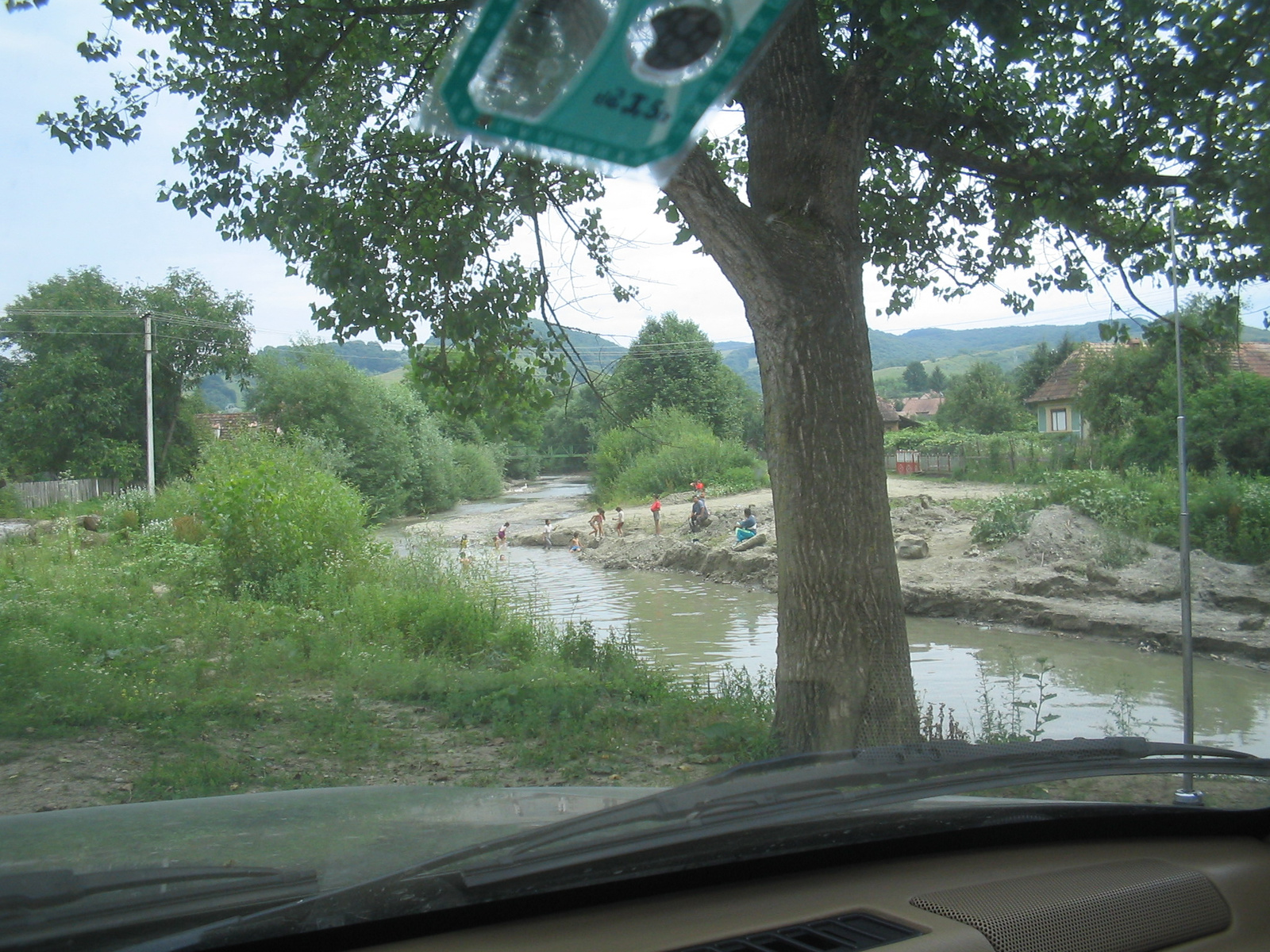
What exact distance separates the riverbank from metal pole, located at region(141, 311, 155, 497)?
9135mm

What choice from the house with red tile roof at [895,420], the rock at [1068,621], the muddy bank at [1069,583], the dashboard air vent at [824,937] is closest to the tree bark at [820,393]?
the dashboard air vent at [824,937]

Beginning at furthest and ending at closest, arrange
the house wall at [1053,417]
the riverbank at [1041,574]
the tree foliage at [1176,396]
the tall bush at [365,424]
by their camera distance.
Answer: the tall bush at [365,424], the house wall at [1053,417], the riverbank at [1041,574], the tree foliage at [1176,396]

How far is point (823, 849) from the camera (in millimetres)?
1922

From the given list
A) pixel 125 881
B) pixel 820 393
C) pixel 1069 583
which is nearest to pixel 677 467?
pixel 1069 583

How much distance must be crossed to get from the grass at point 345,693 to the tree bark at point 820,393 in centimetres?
89

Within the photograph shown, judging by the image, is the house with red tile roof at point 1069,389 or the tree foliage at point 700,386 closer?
the house with red tile roof at point 1069,389

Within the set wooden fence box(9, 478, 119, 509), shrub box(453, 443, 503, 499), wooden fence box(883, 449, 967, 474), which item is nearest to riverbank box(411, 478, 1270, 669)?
wooden fence box(883, 449, 967, 474)

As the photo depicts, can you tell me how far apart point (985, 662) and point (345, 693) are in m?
8.37

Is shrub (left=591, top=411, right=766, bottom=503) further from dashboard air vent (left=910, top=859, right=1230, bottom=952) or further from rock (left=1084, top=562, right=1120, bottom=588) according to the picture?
dashboard air vent (left=910, top=859, right=1230, bottom=952)

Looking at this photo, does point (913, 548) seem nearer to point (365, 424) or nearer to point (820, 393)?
point (820, 393)

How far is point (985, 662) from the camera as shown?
41.5 ft

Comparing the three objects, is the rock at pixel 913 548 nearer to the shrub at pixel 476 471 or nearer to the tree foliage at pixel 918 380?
the tree foliage at pixel 918 380

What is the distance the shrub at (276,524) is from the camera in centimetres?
1371

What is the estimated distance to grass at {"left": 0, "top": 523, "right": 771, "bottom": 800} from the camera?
20.1 feet
